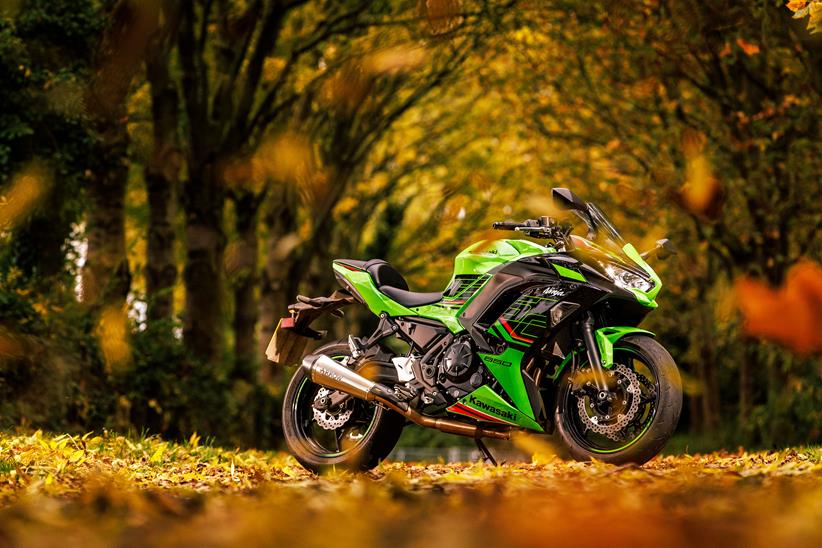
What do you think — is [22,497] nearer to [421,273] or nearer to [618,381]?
[618,381]

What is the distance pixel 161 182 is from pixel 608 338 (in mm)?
9917

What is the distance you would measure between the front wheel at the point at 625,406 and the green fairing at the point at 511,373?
23cm

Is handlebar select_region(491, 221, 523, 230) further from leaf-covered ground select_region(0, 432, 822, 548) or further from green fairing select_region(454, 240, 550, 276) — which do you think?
leaf-covered ground select_region(0, 432, 822, 548)

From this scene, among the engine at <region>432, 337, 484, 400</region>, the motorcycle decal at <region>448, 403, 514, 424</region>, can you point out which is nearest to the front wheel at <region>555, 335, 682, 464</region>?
the motorcycle decal at <region>448, 403, 514, 424</region>

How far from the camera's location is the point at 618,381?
6.80 metres

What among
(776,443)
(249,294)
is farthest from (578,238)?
(249,294)

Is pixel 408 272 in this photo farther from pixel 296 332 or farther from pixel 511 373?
pixel 511 373

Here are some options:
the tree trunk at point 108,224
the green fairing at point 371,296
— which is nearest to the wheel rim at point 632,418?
the green fairing at point 371,296

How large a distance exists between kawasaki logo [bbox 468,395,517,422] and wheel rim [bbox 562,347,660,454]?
13.1 inches

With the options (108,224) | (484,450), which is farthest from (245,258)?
(484,450)

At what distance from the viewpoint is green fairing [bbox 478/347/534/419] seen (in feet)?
23.1

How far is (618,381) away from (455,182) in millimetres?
19919

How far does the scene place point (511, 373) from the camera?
23.4ft

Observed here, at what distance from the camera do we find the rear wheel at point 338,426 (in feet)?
24.8
